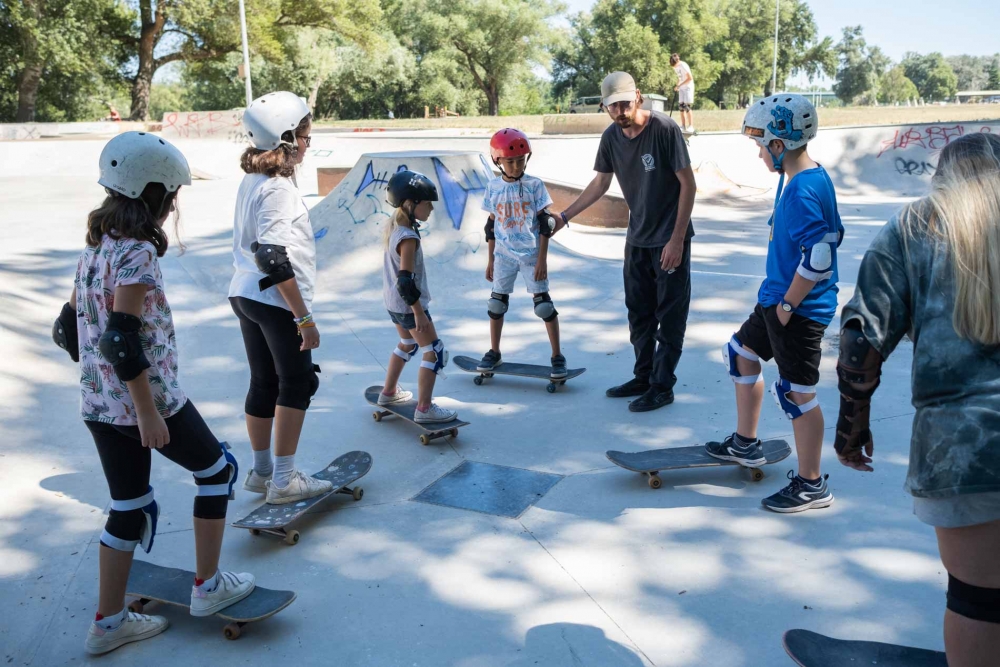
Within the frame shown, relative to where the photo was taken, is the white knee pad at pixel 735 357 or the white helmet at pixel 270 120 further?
the white knee pad at pixel 735 357

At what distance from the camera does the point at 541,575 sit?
10.4ft

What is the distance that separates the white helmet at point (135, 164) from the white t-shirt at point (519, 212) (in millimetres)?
3174

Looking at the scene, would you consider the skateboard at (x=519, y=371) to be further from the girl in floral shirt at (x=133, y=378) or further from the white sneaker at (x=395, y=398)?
the girl in floral shirt at (x=133, y=378)

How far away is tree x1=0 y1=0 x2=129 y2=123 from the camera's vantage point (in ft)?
110

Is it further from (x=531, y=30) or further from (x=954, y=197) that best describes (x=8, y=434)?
(x=531, y=30)

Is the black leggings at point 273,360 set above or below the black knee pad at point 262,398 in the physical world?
above

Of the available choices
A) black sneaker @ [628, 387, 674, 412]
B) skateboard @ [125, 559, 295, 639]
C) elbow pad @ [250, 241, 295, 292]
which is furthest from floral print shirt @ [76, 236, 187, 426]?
black sneaker @ [628, 387, 674, 412]

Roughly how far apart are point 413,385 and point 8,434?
2.49 meters

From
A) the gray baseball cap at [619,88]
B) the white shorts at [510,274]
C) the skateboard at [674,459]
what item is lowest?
the skateboard at [674,459]

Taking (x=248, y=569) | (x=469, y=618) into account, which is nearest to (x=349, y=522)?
(x=248, y=569)

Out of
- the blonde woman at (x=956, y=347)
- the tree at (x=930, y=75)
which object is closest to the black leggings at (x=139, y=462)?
the blonde woman at (x=956, y=347)

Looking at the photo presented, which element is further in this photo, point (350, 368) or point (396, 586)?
point (350, 368)

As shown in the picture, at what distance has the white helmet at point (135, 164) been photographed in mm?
2510

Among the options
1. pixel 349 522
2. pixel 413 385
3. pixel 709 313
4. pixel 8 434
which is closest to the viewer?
pixel 349 522
